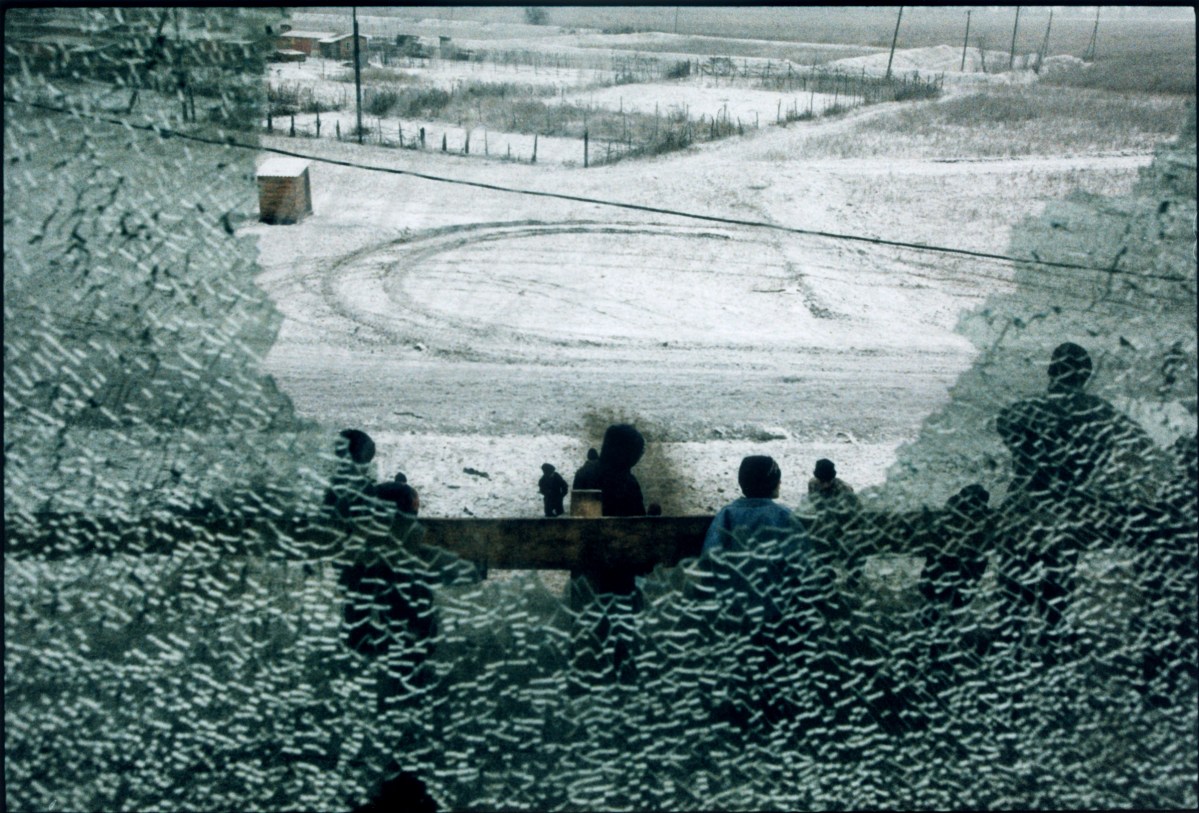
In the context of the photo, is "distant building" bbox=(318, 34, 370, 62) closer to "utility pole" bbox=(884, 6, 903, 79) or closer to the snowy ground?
"utility pole" bbox=(884, 6, 903, 79)

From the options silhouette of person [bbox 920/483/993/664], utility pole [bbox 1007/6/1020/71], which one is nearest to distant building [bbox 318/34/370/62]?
utility pole [bbox 1007/6/1020/71]

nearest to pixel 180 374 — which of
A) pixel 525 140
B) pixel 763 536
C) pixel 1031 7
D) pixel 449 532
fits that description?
pixel 449 532

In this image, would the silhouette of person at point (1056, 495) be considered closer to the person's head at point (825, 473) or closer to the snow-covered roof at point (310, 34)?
the person's head at point (825, 473)

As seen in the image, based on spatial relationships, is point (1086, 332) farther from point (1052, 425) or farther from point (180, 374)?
point (180, 374)

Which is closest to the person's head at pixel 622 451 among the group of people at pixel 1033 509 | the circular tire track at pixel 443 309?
the group of people at pixel 1033 509

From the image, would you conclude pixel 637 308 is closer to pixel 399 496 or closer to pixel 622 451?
pixel 622 451

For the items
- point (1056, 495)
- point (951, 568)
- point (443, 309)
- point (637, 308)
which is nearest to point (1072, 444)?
point (1056, 495)
